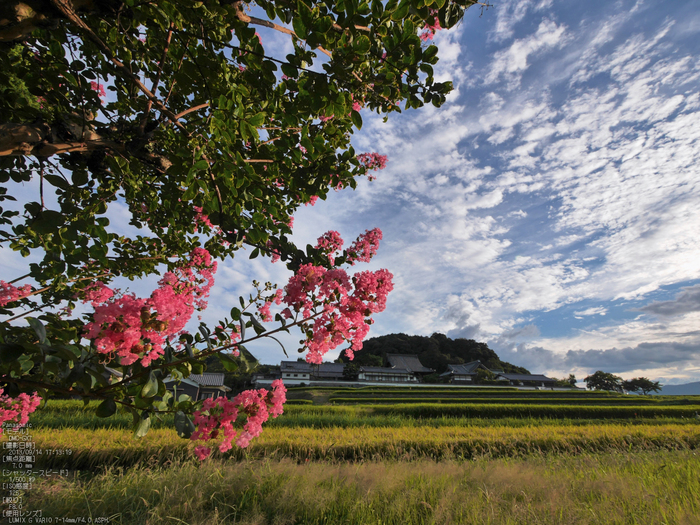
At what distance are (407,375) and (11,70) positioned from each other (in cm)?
4779

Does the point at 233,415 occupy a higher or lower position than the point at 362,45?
lower

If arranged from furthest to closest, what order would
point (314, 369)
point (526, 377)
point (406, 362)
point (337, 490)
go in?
point (406, 362)
point (526, 377)
point (314, 369)
point (337, 490)

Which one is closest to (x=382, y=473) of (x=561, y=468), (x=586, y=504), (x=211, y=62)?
(x=586, y=504)

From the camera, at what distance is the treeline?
5509cm

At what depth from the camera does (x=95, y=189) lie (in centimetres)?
320

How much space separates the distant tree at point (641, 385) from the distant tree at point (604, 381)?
3.18 ft

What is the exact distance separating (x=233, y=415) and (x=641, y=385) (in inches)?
2558

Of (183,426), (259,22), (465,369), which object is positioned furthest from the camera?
(465,369)

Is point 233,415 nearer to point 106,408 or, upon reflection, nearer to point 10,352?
point 106,408

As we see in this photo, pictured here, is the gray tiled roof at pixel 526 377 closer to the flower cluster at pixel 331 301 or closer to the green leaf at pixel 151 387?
the flower cluster at pixel 331 301

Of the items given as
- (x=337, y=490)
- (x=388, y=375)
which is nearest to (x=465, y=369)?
(x=388, y=375)

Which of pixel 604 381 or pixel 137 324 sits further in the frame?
pixel 604 381

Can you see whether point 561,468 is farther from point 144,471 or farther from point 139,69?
point 139,69

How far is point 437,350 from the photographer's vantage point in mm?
57656
